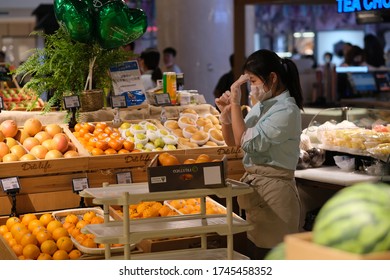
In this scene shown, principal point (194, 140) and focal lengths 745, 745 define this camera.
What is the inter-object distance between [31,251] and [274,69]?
1667mm

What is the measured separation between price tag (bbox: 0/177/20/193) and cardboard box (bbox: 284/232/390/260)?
3023 mm

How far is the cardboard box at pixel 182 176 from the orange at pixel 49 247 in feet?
3.42

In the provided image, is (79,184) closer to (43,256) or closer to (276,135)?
(43,256)

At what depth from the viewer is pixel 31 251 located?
13.3ft

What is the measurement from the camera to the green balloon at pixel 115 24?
515cm

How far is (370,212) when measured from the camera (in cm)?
156

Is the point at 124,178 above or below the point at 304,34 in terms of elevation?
below

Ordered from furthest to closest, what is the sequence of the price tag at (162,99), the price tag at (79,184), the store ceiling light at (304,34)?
1. the store ceiling light at (304,34)
2. the price tag at (162,99)
3. the price tag at (79,184)

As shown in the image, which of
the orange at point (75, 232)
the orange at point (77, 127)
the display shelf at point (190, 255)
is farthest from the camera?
the orange at point (77, 127)

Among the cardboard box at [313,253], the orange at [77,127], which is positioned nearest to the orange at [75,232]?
the orange at [77,127]

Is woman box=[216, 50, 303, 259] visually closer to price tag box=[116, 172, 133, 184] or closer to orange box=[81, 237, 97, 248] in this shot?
price tag box=[116, 172, 133, 184]

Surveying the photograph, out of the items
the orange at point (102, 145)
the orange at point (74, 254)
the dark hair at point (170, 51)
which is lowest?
the orange at point (74, 254)

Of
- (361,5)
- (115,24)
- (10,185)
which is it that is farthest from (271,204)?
(361,5)

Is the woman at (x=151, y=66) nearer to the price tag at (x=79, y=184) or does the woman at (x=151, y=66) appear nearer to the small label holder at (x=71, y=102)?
the small label holder at (x=71, y=102)
